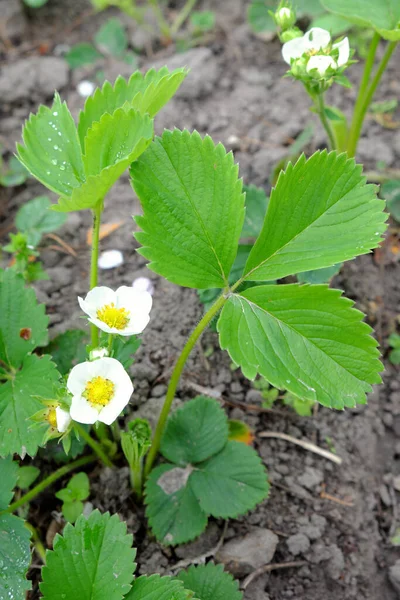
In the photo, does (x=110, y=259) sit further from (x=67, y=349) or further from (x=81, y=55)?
(x=81, y=55)

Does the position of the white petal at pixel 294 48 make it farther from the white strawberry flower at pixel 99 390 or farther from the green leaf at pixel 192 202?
the white strawberry flower at pixel 99 390

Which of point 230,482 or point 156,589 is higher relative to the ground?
point 156,589

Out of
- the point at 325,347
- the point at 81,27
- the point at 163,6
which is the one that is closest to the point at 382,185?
the point at 325,347

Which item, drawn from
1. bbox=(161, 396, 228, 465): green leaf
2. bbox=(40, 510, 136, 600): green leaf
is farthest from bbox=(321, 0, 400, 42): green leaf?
bbox=(40, 510, 136, 600): green leaf

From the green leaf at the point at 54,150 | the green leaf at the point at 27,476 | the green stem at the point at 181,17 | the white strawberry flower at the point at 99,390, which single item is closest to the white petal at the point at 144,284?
the green leaf at the point at 54,150

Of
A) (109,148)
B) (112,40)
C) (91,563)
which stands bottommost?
(91,563)

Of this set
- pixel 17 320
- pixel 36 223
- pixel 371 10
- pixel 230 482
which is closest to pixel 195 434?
pixel 230 482

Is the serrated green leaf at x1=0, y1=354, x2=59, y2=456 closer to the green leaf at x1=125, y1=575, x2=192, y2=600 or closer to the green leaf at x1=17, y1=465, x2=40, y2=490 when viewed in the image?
the green leaf at x1=17, y1=465, x2=40, y2=490
